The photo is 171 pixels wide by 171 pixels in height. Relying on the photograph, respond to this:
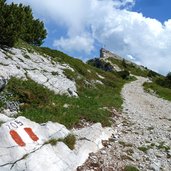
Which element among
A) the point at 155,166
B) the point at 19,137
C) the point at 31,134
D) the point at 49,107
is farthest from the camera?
the point at 49,107

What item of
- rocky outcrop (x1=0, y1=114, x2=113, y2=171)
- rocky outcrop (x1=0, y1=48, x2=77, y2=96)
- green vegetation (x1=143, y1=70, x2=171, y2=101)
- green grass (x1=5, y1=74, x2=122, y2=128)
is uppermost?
green vegetation (x1=143, y1=70, x2=171, y2=101)

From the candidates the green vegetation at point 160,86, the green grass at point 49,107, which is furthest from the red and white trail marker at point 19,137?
the green vegetation at point 160,86

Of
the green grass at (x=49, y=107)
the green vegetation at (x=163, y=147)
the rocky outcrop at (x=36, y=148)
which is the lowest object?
the rocky outcrop at (x=36, y=148)

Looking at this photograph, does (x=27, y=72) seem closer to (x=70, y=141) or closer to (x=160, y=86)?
(x=70, y=141)

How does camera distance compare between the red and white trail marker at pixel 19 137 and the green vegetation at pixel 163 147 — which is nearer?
the red and white trail marker at pixel 19 137

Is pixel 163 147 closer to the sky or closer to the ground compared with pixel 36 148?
closer to the sky

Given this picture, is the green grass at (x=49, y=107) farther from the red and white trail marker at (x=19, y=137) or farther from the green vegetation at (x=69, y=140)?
the red and white trail marker at (x=19, y=137)

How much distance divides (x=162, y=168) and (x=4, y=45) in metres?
27.4

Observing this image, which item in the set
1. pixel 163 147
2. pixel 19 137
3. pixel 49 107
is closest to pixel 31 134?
pixel 19 137

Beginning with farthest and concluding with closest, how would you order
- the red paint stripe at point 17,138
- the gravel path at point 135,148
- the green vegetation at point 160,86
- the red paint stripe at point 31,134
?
the green vegetation at point 160,86, the gravel path at point 135,148, the red paint stripe at point 31,134, the red paint stripe at point 17,138

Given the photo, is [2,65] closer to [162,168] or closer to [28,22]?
[162,168]

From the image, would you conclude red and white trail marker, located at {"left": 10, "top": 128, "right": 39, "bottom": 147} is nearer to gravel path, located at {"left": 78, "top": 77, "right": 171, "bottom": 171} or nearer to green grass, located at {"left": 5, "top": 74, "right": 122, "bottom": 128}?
gravel path, located at {"left": 78, "top": 77, "right": 171, "bottom": 171}

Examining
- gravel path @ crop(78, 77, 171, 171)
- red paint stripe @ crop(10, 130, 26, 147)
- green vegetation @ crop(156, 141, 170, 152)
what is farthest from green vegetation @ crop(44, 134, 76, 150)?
green vegetation @ crop(156, 141, 170, 152)

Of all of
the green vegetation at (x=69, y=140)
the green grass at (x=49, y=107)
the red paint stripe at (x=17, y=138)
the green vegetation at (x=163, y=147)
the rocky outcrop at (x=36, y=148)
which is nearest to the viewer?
the rocky outcrop at (x=36, y=148)
